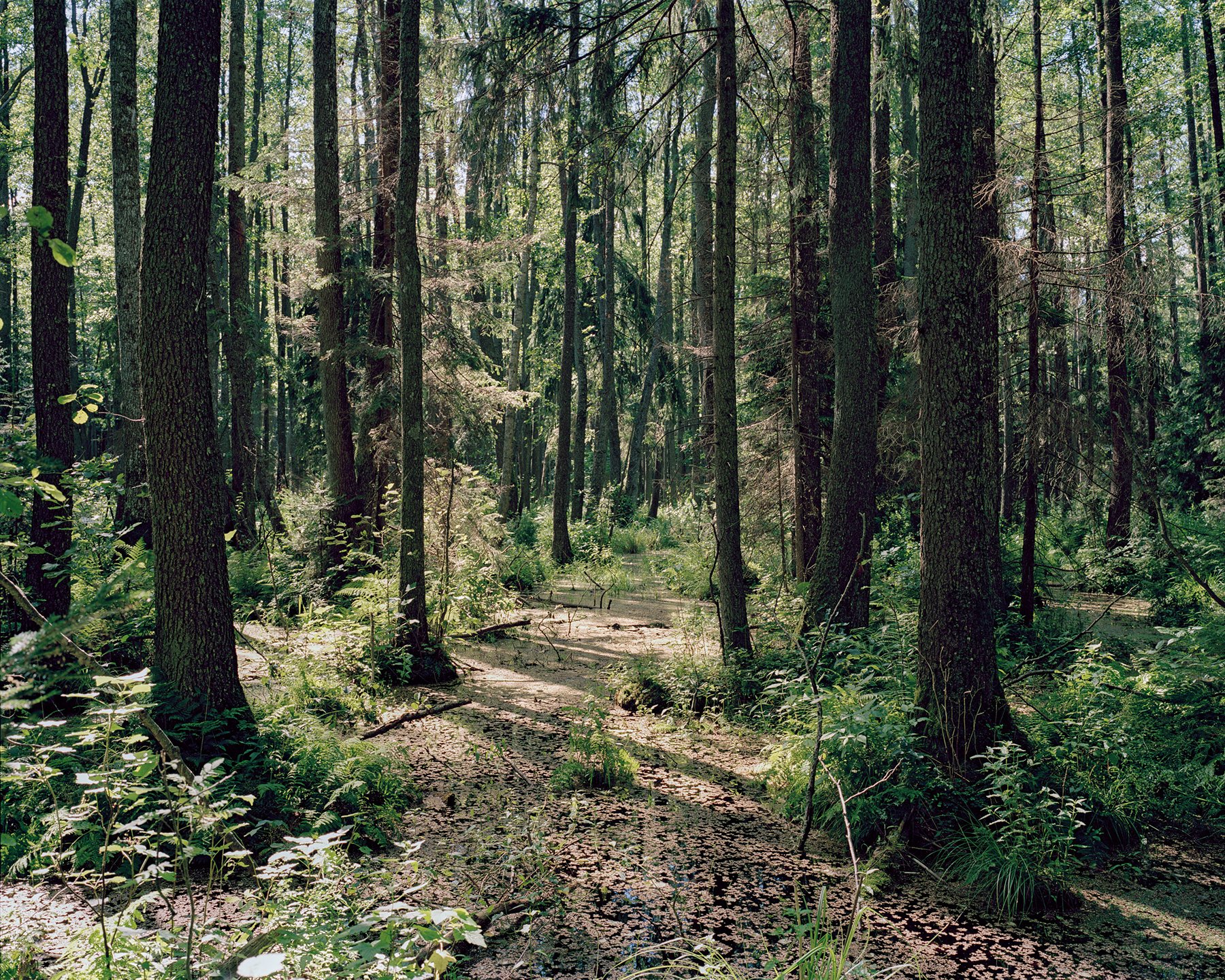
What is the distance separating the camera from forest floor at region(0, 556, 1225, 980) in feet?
11.6

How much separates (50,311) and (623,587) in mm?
9805

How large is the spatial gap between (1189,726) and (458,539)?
27.8 feet

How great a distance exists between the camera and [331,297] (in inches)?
431

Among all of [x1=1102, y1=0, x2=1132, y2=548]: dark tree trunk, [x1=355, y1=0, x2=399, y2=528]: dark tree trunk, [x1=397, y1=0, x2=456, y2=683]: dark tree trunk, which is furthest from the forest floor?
[x1=1102, y1=0, x2=1132, y2=548]: dark tree trunk

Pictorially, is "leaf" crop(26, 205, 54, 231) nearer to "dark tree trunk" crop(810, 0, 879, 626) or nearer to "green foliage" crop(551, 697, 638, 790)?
"green foliage" crop(551, 697, 638, 790)

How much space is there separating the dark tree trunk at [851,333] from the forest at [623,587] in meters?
0.05

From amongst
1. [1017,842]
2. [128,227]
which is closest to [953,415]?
[1017,842]

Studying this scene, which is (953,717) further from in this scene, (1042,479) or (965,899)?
(1042,479)

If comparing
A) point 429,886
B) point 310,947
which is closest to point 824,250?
point 429,886

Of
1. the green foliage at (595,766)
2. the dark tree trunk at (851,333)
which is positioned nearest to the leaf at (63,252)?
the green foliage at (595,766)

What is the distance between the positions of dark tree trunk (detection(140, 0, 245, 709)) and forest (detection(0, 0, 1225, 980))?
3 cm

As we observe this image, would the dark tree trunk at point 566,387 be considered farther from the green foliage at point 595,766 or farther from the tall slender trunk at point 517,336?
the green foliage at point 595,766

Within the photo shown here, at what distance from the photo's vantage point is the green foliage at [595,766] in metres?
5.60

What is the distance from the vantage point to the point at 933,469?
497cm
